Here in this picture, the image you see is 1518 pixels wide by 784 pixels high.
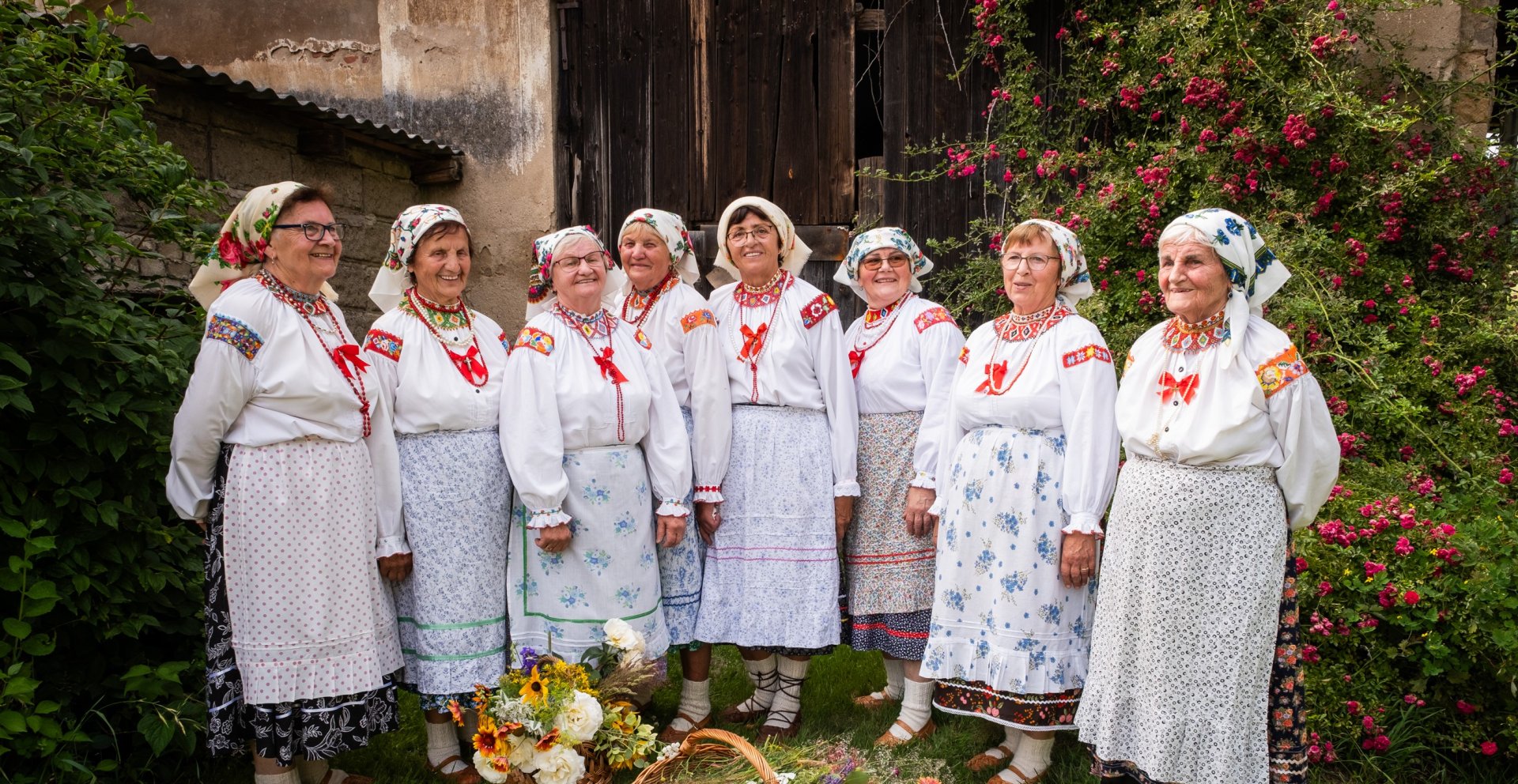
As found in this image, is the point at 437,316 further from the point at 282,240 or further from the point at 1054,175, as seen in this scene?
the point at 1054,175

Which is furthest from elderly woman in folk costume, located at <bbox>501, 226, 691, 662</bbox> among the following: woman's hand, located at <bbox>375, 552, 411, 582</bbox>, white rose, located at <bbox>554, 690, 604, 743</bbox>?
white rose, located at <bbox>554, 690, 604, 743</bbox>

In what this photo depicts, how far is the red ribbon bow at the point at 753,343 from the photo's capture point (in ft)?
11.4

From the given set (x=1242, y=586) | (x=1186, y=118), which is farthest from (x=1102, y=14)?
(x=1242, y=586)

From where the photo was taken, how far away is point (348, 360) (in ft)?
9.71

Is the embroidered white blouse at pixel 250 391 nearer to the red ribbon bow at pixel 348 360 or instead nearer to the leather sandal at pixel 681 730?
the red ribbon bow at pixel 348 360

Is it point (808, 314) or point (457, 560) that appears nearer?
point (457, 560)

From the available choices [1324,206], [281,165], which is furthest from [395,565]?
[1324,206]

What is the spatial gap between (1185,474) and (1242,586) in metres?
0.33

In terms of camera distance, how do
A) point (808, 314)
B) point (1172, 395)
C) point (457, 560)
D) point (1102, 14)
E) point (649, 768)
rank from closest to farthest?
point (649, 768), point (1172, 395), point (457, 560), point (808, 314), point (1102, 14)

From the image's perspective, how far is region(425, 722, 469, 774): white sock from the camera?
129 inches

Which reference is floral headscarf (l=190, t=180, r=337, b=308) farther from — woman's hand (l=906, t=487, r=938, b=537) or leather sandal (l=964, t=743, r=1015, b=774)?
leather sandal (l=964, t=743, r=1015, b=774)

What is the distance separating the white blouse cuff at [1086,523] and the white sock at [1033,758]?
0.72 meters

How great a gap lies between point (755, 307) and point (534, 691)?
1619 millimetres

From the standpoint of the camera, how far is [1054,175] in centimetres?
511
